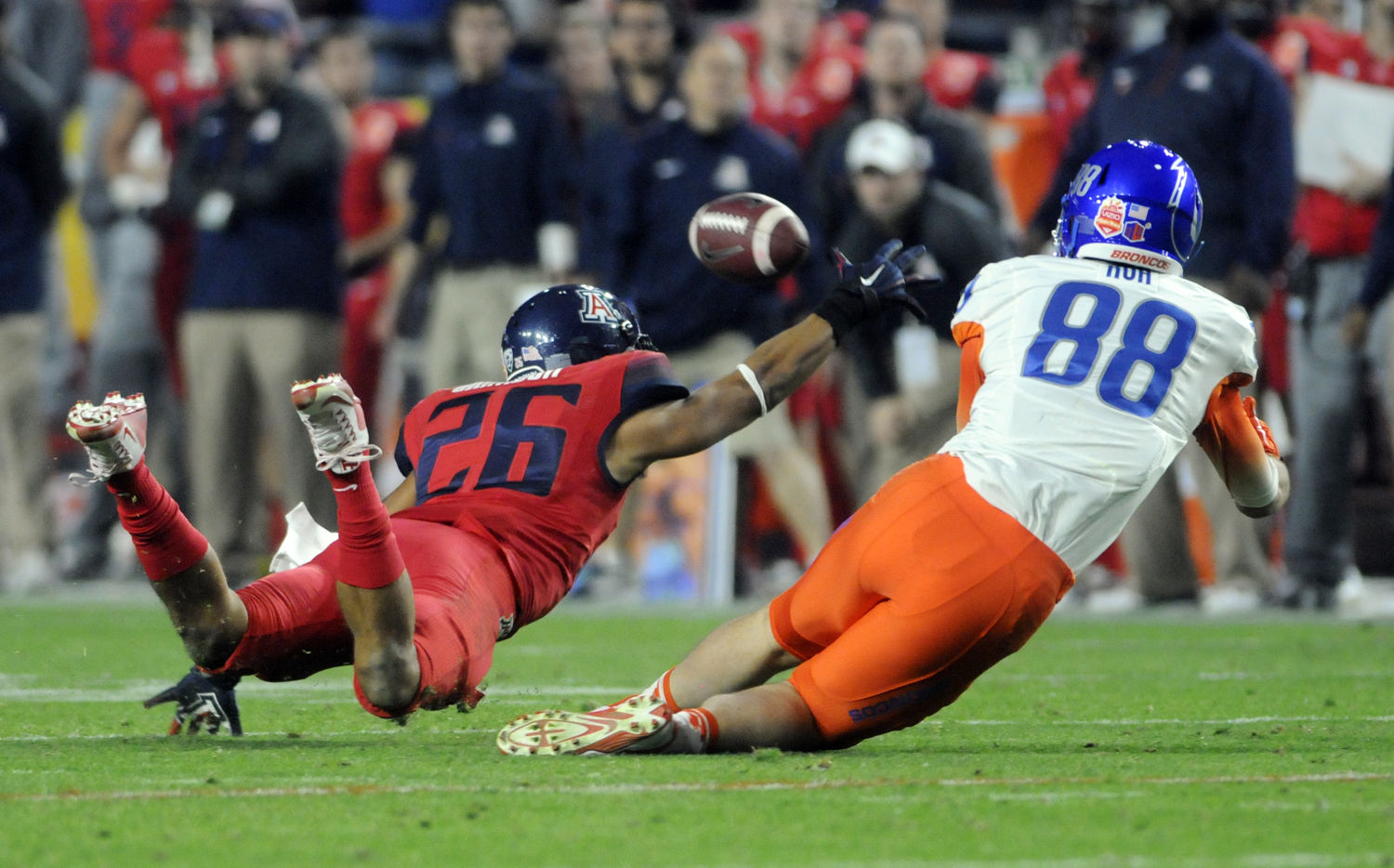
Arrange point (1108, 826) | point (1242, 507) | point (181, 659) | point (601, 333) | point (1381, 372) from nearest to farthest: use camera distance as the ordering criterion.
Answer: point (1108, 826)
point (1242, 507)
point (601, 333)
point (181, 659)
point (1381, 372)

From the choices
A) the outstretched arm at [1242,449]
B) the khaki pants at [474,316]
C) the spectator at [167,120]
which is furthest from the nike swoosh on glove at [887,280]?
the spectator at [167,120]

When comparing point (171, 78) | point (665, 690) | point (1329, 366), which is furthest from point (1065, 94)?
point (665, 690)

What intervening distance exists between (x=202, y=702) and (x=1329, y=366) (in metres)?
5.88

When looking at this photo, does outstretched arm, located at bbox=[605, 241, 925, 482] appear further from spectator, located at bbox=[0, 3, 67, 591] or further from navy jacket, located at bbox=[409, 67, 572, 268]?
spectator, located at bbox=[0, 3, 67, 591]

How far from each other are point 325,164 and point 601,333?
502 cm

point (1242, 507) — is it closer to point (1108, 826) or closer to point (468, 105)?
point (1108, 826)

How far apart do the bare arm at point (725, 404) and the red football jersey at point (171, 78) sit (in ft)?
20.5

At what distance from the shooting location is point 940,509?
13.5 ft

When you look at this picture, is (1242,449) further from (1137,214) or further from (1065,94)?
(1065,94)

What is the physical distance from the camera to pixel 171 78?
11.3m

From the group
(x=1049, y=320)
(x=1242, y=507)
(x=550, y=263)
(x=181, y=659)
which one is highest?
(x=1049, y=320)

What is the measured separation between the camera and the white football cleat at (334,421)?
3.96 meters

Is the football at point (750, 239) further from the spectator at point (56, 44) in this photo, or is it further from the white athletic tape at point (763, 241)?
the spectator at point (56, 44)

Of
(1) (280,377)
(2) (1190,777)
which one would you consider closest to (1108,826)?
(2) (1190,777)
